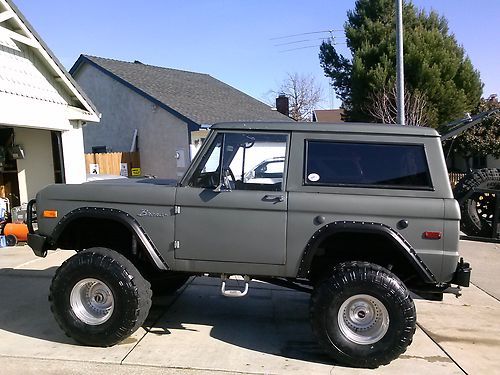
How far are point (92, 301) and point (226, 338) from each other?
138 cm

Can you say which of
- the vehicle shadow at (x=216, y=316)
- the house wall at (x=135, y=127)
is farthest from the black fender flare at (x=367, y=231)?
the house wall at (x=135, y=127)

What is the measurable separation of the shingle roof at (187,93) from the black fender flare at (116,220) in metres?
12.6

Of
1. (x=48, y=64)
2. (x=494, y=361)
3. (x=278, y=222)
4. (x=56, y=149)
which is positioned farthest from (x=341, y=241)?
(x=56, y=149)

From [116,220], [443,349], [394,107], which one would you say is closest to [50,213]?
[116,220]

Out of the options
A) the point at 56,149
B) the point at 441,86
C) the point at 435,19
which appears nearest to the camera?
the point at 56,149

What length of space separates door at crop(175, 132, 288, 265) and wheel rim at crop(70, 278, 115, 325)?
0.82 metres

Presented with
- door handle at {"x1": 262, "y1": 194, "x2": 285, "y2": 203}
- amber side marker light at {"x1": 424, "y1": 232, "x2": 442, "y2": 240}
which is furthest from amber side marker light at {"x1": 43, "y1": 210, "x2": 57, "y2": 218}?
amber side marker light at {"x1": 424, "y1": 232, "x2": 442, "y2": 240}

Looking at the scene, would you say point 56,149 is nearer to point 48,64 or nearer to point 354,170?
point 48,64

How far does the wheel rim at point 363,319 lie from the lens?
400 cm

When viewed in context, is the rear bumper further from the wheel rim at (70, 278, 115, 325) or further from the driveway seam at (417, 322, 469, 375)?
the wheel rim at (70, 278, 115, 325)

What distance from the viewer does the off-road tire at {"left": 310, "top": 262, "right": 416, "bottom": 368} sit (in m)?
3.90

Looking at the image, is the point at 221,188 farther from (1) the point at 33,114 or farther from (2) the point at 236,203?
(1) the point at 33,114

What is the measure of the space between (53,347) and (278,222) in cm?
246

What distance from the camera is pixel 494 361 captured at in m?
4.24
